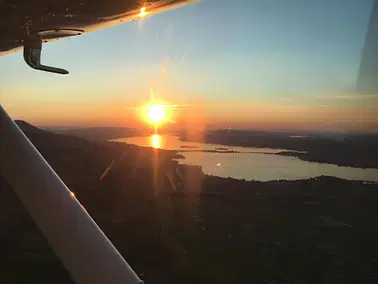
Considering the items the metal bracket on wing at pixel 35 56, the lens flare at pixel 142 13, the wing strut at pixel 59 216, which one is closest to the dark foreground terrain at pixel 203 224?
the wing strut at pixel 59 216

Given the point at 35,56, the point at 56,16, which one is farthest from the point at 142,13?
the point at 35,56

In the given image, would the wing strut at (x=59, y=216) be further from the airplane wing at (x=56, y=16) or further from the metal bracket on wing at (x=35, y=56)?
the airplane wing at (x=56, y=16)

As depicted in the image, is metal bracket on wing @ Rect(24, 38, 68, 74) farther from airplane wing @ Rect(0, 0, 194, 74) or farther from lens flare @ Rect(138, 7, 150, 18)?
lens flare @ Rect(138, 7, 150, 18)

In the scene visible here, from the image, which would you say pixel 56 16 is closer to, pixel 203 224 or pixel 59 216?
pixel 59 216

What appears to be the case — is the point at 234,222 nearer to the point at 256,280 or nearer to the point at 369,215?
the point at 256,280

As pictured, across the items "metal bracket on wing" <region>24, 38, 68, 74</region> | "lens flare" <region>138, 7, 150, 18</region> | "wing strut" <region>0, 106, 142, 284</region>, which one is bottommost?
"wing strut" <region>0, 106, 142, 284</region>

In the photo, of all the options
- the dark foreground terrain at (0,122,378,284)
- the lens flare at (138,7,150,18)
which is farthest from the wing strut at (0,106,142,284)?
the lens flare at (138,7,150,18)
